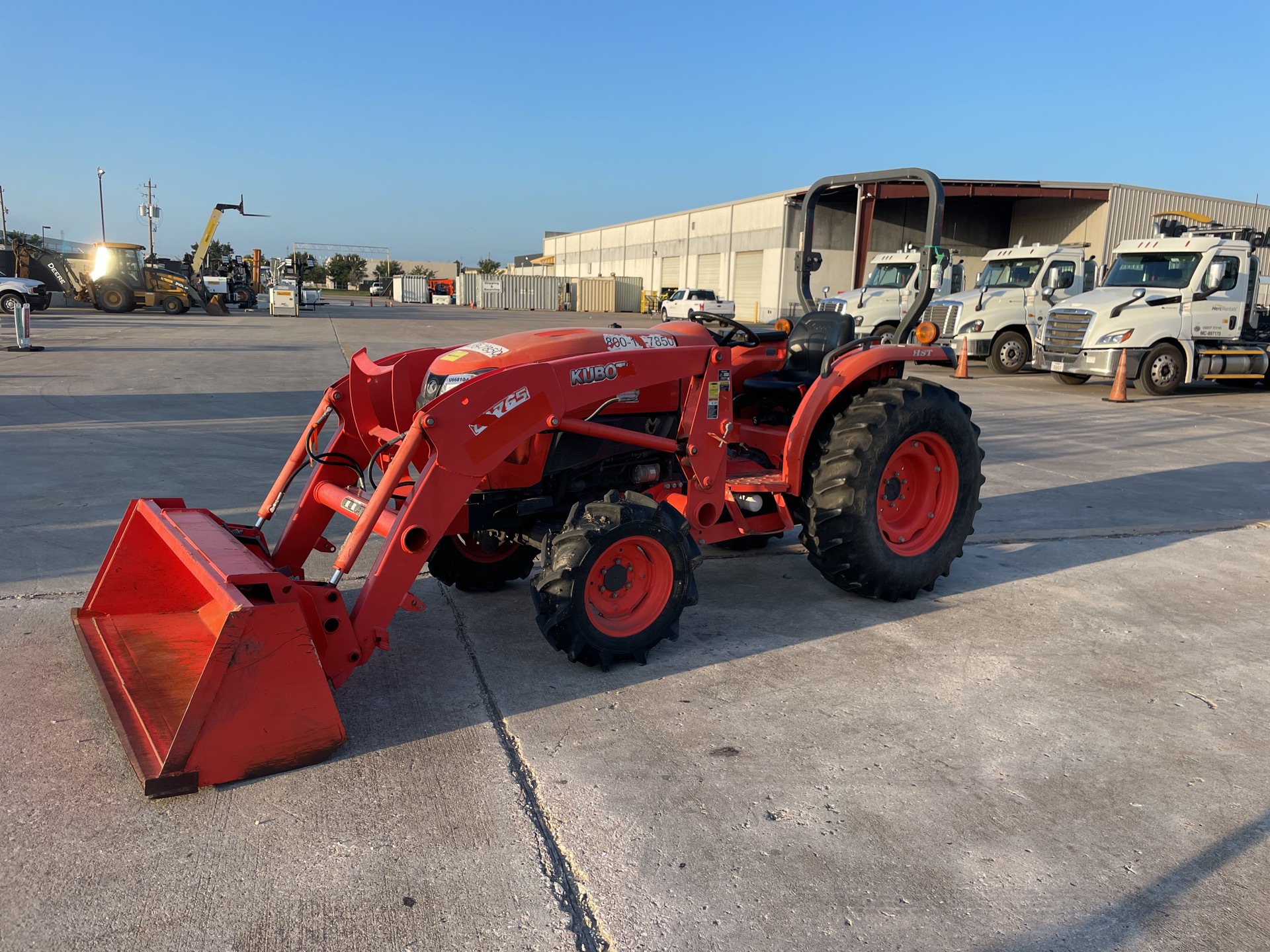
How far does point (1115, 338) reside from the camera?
47.9 feet

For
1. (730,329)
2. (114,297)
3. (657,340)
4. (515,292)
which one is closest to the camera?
(657,340)

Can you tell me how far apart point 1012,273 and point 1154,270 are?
10.6ft

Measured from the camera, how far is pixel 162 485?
6.79 m

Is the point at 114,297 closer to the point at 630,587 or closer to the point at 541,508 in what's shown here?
the point at 541,508

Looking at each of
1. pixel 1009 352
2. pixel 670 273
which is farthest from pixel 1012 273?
pixel 670 273

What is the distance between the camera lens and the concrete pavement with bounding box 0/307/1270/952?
2.44 metres

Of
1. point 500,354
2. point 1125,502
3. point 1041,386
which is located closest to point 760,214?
point 1041,386

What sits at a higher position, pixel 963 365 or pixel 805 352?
pixel 805 352

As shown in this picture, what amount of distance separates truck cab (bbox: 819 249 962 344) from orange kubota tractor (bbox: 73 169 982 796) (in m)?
13.7

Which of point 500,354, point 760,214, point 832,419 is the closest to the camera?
point 500,354

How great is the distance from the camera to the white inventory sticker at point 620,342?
13.7 ft

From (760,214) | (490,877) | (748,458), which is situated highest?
(760,214)

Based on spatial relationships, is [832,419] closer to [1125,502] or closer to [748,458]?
[748,458]

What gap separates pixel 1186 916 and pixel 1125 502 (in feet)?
18.1
